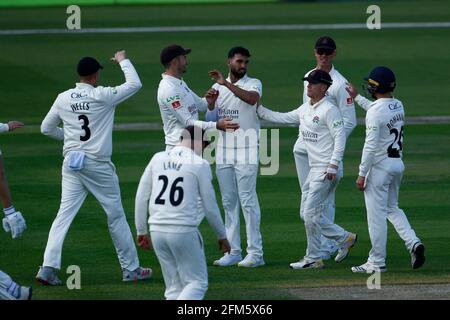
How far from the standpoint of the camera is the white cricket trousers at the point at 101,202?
459 inches

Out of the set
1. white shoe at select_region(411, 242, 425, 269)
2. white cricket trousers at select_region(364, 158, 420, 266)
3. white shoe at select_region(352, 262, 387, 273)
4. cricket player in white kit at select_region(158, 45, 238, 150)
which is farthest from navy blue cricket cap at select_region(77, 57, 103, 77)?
white shoe at select_region(411, 242, 425, 269)

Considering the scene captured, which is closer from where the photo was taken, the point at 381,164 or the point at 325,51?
the point at 381,164

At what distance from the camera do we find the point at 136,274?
11.7 m

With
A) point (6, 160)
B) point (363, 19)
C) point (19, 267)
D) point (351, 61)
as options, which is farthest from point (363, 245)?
point (363, 19)

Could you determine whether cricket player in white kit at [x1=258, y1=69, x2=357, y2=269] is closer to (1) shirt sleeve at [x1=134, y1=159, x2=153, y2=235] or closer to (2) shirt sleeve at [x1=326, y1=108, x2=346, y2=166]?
(2) shirt sleeve at [x1=326, y1=108, x2=346, y2=166]

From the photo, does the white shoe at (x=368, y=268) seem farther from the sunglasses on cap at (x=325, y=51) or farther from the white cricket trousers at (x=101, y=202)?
the sunglasses on cap at (x=325, y=51)

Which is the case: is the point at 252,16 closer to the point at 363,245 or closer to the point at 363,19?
the point at 363,19

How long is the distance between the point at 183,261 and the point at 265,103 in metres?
14.6

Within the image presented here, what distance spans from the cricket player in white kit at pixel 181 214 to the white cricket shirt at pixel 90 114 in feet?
6.49

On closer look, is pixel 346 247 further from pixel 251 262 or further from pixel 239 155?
pixel 239 155

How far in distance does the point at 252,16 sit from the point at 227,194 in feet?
75.3

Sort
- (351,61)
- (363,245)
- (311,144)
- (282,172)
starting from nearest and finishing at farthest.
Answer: (311,144)
(363,245)
(282,172)
(351,61)

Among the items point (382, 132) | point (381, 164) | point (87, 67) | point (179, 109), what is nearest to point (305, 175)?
point (381, 164)

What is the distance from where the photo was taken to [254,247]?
40.4ft
